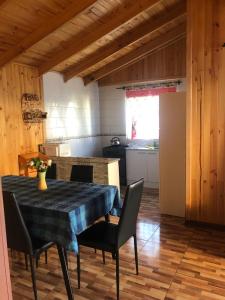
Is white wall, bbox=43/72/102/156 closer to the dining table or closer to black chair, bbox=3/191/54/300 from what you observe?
the dining table

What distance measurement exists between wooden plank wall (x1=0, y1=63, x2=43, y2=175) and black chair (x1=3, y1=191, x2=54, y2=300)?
201cm

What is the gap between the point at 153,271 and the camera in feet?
7.79

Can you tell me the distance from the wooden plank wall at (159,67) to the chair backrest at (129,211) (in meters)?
3.57

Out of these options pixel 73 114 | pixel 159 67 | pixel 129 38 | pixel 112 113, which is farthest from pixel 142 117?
pixel 129 38

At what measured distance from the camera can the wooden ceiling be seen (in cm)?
297

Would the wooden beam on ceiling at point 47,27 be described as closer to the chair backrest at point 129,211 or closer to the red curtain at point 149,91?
the chair backrest at point 129,211

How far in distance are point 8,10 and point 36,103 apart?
68.7 inches

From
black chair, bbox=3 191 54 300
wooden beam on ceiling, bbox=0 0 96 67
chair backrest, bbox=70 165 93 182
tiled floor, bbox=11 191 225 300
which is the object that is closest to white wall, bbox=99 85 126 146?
wooden beam on ceiling, bbox=0 0 96 67

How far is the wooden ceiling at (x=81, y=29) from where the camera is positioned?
2973mm


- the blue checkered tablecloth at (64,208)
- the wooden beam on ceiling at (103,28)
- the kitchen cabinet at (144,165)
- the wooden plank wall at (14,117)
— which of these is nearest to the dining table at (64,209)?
the blue checkered tablecloth at (64,208)

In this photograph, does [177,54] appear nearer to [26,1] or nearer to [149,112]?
[149,112]

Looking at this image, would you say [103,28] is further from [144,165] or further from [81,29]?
[144,165]

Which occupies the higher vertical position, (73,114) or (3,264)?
(73,114)

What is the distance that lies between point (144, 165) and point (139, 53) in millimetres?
2242
